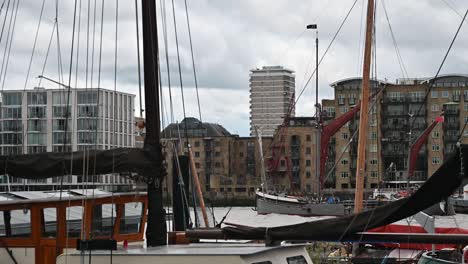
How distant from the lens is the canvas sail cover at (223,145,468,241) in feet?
37.0

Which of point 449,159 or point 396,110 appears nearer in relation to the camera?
point 449,159

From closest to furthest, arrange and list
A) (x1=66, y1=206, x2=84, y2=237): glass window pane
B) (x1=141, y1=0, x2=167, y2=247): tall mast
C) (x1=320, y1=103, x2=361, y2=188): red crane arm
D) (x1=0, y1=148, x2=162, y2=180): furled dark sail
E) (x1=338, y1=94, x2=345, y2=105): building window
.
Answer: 1. (x1=141, y1=0, x2=167, y2=247): tall mast
2. (x1=0, y1=148, x2=162, y2=180): furled dark sail
3. (x1=66, y1=206, x2=84, y2=237): glass window pane
4. (x1=320, y1=103, x2=361, y2=188): red crane arm
5. (x1=338, y1=94, x2=345, y2=105): building window

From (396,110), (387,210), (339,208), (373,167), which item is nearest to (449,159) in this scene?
(387,210)

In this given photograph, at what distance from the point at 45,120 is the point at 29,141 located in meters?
7.09

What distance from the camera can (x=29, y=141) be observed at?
16388 centimetres

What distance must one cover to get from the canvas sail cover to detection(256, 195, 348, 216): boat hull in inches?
3108

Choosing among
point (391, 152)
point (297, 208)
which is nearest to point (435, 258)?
point (297, 208)

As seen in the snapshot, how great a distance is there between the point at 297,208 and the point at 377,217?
94046mm

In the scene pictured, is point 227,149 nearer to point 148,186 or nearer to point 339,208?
point 339,208

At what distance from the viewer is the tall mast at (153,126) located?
15.4m

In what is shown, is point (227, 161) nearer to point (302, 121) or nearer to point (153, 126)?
point (302, 121)

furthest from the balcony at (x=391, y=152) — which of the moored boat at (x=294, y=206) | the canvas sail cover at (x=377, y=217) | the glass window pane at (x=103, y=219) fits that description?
the canvas sail cover at (x=377, y=217)

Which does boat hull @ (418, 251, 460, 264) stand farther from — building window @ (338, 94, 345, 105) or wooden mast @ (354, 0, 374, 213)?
building window @ (338, 94, 345, 105)

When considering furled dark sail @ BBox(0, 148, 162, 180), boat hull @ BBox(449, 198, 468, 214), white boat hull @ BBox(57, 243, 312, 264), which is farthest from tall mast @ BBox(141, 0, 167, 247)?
boat hull @ BBox(449, 198, 468, 214)
